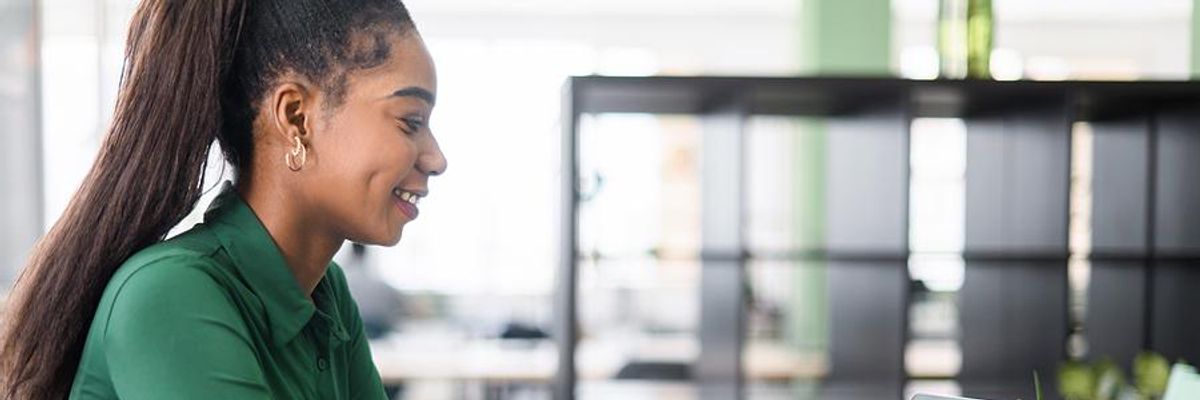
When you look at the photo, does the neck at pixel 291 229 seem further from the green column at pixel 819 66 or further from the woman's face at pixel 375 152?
the green column at pixel 819 66

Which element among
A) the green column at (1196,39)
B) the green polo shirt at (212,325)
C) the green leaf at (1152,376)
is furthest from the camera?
the green column at (1196,39)

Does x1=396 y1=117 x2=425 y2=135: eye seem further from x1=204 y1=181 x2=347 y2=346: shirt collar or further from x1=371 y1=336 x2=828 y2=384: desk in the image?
x1=371 y1=336 x2=828 y2=384: desk

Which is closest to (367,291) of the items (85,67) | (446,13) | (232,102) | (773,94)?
(85,67)

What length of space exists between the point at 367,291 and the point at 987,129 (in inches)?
137

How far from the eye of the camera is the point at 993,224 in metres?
2.54

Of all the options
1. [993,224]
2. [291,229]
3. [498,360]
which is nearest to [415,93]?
[291,229]

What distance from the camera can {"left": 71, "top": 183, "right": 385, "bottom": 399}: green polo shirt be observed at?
0.88 m

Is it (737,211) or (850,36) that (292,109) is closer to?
(737,211)

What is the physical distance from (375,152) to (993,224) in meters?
1.83

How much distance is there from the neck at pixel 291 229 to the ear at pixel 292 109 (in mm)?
55

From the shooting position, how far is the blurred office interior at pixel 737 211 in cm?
246

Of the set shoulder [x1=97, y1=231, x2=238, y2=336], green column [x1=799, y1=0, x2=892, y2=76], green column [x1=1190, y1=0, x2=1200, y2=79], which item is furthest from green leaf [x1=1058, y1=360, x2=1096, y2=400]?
green column [x1=799, y1=0, x2=892, y2=76]

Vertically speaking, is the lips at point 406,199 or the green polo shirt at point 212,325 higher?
the lips at point 406,199

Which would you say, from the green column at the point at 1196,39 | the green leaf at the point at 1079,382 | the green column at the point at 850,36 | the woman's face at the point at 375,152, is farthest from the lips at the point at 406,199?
the green column at the point at 850,36
